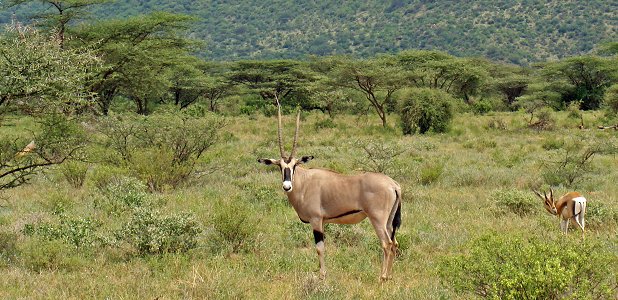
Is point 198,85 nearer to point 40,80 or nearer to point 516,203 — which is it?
point 516,203

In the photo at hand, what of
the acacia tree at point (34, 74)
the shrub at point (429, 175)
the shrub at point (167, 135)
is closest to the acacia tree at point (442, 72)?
the shrub at point (429, 175)

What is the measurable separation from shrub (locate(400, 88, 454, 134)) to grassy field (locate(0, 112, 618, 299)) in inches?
461

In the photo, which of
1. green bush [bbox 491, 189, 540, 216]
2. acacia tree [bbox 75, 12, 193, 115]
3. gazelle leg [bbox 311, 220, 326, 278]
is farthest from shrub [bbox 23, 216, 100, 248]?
acacia tree [bbox 75, 12, 193, 115]

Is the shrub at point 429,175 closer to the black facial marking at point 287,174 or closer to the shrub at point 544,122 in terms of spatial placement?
the black facial marking at point 287,174

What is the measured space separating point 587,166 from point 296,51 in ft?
269

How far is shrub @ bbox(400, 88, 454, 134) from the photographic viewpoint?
28.6m

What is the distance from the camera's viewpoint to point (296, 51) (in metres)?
95.1

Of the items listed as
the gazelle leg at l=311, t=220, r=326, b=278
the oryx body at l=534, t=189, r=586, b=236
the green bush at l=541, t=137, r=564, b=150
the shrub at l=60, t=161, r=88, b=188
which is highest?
the gazelle leg at l=311, t=220, r=326, b=278

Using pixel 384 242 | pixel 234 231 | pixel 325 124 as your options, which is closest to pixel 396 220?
pixel 384 242

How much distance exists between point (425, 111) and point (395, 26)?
7137 cm

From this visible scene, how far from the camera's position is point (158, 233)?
750 cm

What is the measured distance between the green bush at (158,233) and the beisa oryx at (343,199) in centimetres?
174

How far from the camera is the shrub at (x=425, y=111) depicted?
28578mm

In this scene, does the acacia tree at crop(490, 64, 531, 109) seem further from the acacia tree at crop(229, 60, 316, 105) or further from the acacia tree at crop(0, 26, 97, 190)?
the acacia tree at crop(0, 26, 97, 190)
